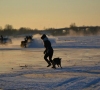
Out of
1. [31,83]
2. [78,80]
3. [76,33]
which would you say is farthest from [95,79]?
[76,33]

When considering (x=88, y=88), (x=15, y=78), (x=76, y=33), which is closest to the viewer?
(x=88, y=88)

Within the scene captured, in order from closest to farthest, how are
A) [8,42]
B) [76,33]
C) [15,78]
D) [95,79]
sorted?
[95,79] → [15,78] → [8,42] → [76,33]

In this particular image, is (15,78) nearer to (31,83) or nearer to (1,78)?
(1,78)

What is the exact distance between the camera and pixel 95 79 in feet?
37.7

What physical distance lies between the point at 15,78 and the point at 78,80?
260 cm

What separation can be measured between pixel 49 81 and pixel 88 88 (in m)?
1.92

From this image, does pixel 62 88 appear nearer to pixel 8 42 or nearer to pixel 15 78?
pixel 15 78

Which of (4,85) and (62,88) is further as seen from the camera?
(4,85)

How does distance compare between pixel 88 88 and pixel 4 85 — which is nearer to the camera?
pixel 88 88

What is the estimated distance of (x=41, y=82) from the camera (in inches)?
441

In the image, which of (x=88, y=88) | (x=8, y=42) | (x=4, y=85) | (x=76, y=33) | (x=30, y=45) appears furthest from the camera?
(x=76, y=33)

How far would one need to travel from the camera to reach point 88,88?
9922 millimetres

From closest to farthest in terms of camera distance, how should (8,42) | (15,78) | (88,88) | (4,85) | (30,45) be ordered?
(88,88) < (4,85) < (15,78) < (30,45) < (8,42)

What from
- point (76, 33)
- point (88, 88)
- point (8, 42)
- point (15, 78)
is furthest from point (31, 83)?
point (76, 33)
